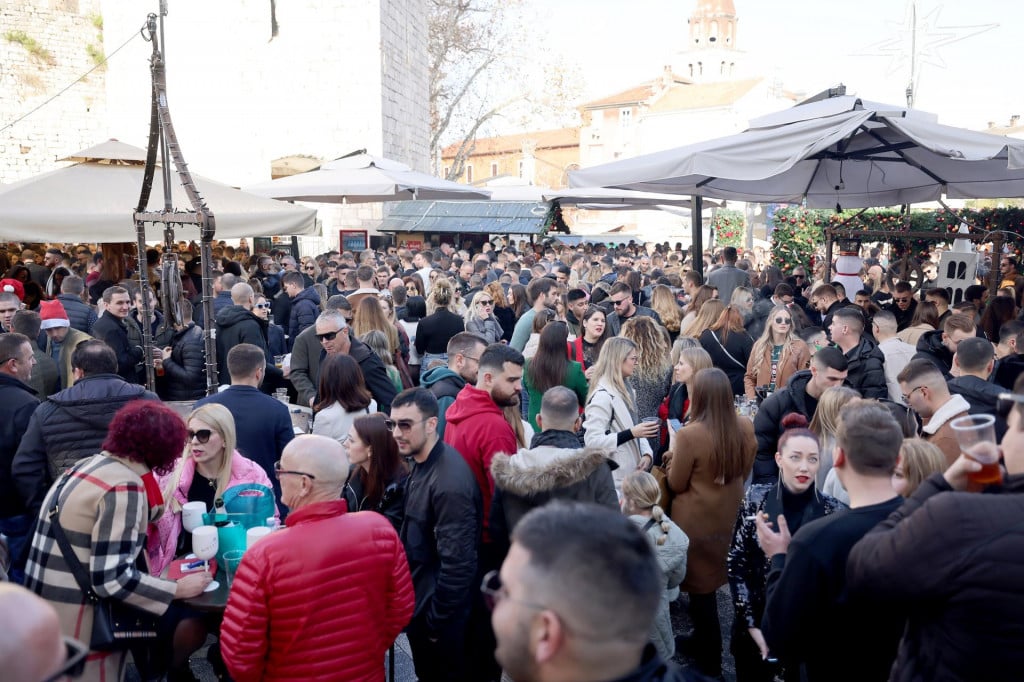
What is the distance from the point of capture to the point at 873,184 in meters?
9.26

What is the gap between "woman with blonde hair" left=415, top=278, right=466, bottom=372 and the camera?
7121mm

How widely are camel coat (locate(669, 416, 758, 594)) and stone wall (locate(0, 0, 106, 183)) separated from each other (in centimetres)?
2179

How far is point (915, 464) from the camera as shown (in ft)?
9.93

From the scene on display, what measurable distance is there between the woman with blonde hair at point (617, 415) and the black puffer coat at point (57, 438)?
2.57 metres

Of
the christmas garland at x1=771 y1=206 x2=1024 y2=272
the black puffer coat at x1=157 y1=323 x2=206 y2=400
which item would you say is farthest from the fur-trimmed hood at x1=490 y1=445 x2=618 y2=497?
the christmas garland at x1=771 y1=206 x2=1024 y2=272

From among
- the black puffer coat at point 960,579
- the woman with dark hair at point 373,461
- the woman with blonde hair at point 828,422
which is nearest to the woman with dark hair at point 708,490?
the woman with blonde hair at point 828,422

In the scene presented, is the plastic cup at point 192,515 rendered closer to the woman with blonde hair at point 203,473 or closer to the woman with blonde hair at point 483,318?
the woman with blonde hair at point 203,473

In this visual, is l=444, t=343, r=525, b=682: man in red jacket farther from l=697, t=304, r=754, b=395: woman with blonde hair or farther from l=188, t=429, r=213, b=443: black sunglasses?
l=697, t=304, r=754, b=395: woman with blonde hair

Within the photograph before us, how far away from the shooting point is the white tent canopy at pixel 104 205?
21.9ft

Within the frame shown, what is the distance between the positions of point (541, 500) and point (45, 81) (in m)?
23.1

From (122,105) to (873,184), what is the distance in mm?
19487

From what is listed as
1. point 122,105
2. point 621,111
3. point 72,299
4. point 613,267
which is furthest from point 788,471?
point 621,111

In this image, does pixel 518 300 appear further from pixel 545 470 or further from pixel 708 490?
pixel 545 470

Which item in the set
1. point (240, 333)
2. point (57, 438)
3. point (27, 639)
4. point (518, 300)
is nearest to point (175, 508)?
point (57, 438)
